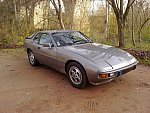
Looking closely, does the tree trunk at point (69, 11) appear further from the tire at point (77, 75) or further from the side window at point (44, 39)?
the tire at point (77, 75)

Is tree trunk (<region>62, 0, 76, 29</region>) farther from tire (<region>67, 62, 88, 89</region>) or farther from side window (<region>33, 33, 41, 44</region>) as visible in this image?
tire (<region>67, 62, 88, 89</region>)

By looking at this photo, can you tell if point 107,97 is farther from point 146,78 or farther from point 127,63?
point 146,78

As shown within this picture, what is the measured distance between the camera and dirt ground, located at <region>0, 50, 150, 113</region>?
3.52m

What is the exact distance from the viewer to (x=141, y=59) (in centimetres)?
663

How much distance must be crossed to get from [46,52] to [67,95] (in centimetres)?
170

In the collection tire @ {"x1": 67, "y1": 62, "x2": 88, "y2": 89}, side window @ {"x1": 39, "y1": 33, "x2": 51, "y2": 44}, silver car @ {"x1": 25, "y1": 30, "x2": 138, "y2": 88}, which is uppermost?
side window @ {"x1": 39, "y1": 33, "x2": 51, "y2": 44}

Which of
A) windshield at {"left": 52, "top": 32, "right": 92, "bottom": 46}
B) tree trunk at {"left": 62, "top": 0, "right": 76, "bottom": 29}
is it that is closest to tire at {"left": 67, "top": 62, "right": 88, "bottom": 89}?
windshield at {"left": 52, "top": 32, "right": 92, "bottom": 46}

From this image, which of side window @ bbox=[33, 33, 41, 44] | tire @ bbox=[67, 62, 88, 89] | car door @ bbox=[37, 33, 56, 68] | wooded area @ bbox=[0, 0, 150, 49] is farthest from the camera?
wooded area @ bbox=[0, 0, 150, 49]

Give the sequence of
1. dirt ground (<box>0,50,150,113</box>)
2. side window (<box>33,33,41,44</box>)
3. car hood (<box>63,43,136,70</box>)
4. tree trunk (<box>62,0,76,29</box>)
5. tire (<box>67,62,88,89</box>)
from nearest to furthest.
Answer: dirt ground (<box>0,50,150,113</box>), car hood (<box>63,43,136,70</box>), tire (<box>67,62,88,89</box>), side window (<box>33,33,41,44</box>), tree trunk (<box>62,0,76,29</box>)

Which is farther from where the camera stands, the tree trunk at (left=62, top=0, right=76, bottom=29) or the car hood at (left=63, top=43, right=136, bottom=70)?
the tree trunk at (left=62, top=0, right=76, bottom=29)

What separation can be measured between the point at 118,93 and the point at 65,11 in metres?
11.6

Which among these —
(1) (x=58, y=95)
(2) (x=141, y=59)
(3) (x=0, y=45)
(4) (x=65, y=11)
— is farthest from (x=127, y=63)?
(4) (x=65, y=11)

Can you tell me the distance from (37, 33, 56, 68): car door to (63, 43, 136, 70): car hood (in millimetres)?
474

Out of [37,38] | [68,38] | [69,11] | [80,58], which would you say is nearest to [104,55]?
[80,58]
